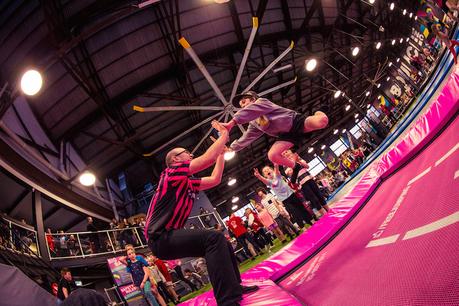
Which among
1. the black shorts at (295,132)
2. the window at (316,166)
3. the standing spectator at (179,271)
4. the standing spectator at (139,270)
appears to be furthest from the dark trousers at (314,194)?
the window at (316,166)

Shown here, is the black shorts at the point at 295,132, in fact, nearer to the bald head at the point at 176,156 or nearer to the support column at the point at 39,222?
A: the bald head at the point at 176,156

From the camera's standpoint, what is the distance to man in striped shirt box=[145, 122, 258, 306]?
1.91m

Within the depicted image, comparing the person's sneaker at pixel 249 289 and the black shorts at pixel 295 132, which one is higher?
the black shorts at pixel 295 132

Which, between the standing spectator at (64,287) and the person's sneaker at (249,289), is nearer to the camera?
the person's sneaker at (249,289)

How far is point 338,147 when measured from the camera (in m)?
26.5

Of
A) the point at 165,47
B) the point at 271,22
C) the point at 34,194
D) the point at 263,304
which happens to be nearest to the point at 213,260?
the point at 263,304

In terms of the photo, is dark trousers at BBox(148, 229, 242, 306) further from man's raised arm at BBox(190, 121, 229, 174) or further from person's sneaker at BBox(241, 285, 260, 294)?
man's raised arm at BBox(190, 121, 229, 174)

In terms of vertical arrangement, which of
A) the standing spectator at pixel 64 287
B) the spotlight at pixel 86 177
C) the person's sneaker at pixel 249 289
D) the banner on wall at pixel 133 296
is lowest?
the person's sneaker at pixel 249 289

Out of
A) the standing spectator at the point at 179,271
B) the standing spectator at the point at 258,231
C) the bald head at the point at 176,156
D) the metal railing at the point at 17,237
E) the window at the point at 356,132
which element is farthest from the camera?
the window at the point at 356,132

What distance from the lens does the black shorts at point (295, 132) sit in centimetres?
327

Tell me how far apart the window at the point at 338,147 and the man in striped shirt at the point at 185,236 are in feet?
85.1

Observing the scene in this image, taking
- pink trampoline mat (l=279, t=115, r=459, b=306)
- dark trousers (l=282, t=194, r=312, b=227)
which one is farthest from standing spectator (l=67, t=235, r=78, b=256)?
pink trampoline mat (l=279, t=115, r=459, b=306)

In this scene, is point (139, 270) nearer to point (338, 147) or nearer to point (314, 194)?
point (314, 194)

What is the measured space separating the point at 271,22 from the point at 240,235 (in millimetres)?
8251
